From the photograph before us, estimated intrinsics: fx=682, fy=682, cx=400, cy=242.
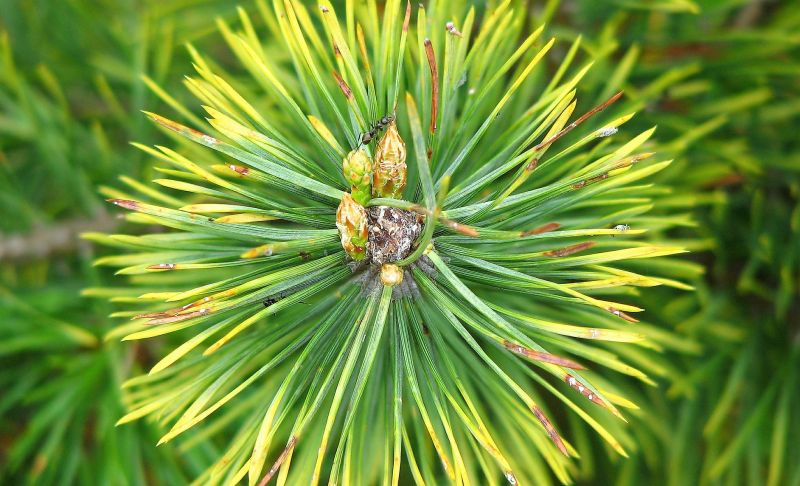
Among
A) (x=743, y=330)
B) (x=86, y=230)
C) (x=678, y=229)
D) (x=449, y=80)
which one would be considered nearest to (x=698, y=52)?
(x=678, y=229)

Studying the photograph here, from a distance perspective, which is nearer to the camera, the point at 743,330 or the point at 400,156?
the point at 400,156

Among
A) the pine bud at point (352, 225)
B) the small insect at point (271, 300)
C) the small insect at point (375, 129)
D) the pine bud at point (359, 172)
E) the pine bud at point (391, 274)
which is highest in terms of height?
the small insect at point (375, 129)

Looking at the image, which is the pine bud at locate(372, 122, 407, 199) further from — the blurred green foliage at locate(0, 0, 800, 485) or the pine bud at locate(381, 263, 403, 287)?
the blurred green foliage at locate(0, 0, 800, 485)

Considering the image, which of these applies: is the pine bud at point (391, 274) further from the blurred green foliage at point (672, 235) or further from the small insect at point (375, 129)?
the blurred green foliage at point (672, 235)

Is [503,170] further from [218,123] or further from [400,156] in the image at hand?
[218,123]

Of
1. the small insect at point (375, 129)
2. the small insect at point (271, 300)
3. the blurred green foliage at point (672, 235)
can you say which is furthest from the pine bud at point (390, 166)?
the blurred green foliage at point (672, 235)

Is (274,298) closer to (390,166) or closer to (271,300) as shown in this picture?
(271,300)
